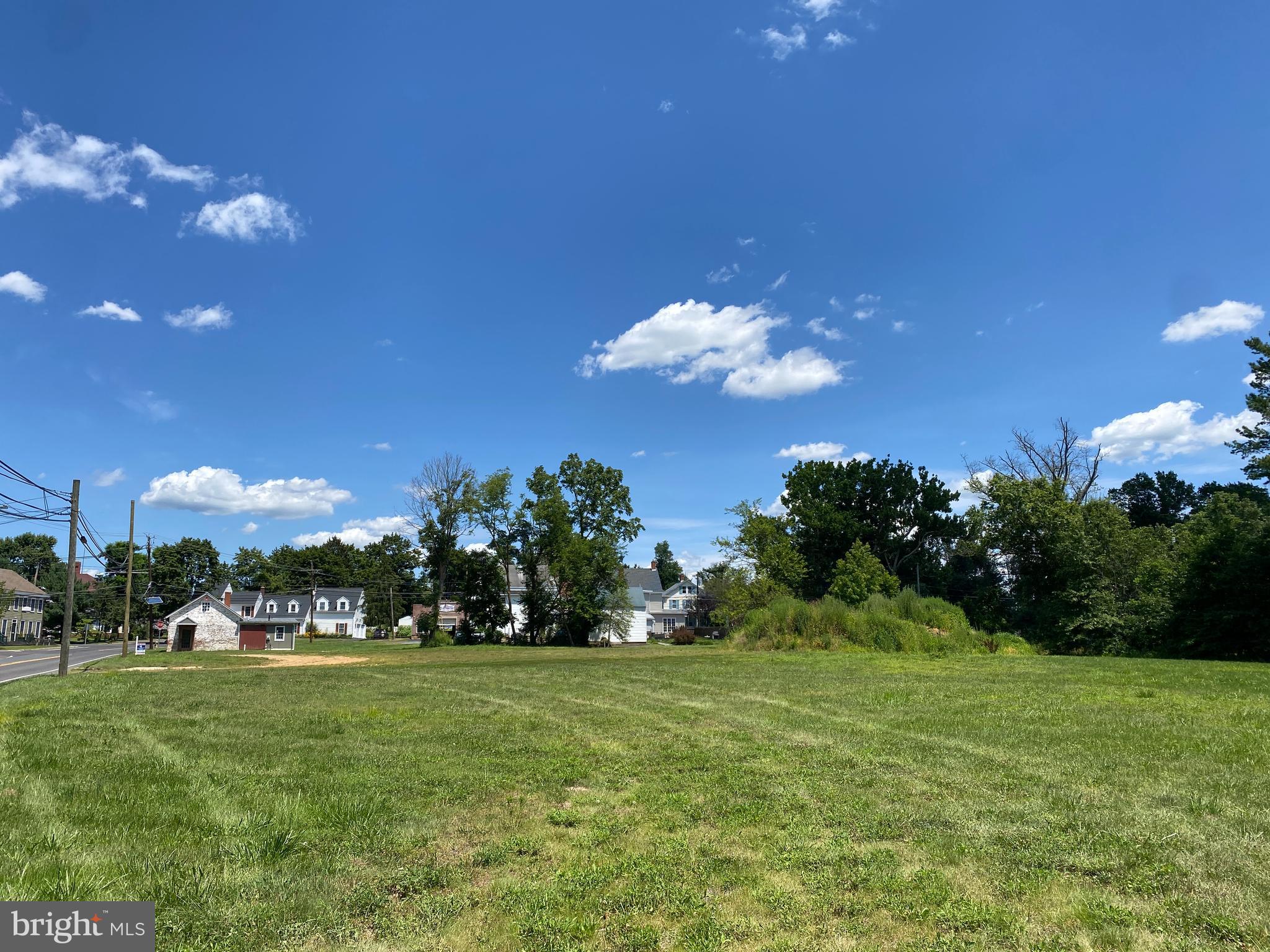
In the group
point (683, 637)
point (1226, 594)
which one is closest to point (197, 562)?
point (683, 637)

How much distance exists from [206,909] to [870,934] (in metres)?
3.63

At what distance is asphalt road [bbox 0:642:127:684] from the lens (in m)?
28.9

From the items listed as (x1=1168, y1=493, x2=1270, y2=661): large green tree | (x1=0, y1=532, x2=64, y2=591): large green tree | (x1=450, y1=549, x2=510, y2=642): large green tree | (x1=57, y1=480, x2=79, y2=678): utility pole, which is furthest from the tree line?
(x1=0, y1=532, x2=64, y2=591): large green tree

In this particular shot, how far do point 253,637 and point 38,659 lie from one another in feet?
59.6

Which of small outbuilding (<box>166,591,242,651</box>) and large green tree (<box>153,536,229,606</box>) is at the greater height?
large green tree (<box>153,536,229,606</box>)

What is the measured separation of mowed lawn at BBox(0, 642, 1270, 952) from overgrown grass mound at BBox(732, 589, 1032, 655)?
17683 millimetres

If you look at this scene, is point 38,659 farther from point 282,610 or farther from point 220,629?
point 282,610

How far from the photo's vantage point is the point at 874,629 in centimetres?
2991

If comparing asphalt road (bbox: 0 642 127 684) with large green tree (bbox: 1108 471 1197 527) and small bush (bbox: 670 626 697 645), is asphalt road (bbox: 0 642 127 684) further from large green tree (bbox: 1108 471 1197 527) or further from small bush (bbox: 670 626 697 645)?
large green tree (bbox: 1108 471 1197 527)

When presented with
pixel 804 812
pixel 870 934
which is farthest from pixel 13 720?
pixel 870 934

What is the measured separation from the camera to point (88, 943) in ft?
11.5

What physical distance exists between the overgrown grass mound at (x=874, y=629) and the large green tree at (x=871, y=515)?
83.5ft

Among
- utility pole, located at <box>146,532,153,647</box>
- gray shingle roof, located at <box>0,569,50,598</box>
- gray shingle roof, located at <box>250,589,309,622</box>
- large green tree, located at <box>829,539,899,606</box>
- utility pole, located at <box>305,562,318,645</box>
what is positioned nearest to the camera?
large green tree, located at <box>829,539,899,606</box>

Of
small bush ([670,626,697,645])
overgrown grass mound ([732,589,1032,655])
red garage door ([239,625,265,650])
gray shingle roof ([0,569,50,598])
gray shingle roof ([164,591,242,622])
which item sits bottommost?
small bush ([670,626,697,645])
